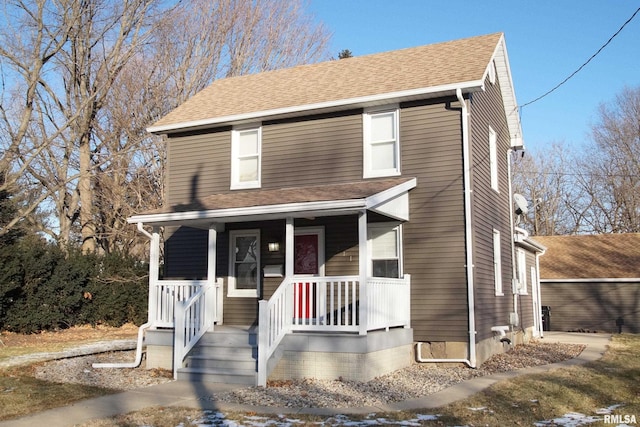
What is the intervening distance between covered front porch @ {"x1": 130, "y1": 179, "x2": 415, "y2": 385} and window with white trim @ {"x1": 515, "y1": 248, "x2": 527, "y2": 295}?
651cm

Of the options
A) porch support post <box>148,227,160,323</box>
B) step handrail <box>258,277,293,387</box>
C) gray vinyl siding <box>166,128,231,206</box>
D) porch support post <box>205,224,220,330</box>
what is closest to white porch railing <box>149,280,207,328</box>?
porch support post <box>148,227,160,323</box>

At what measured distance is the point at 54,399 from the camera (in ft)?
27.8

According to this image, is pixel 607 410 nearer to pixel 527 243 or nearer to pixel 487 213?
pixel 487 213

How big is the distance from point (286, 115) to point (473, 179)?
4.28 m

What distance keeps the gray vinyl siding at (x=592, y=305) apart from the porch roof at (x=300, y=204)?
15348 mm

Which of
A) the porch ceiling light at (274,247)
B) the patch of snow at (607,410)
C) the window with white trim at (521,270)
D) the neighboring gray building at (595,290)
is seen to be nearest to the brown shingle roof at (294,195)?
the porch ceiling light at (274,247)

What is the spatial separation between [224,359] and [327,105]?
5.65m

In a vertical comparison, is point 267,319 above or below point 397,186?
below

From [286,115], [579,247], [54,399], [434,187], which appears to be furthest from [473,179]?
[579,247]

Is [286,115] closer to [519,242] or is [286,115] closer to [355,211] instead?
[355,211]

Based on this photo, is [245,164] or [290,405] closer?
[290,405]

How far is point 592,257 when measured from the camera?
2611 centimetres

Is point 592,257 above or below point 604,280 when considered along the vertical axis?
above

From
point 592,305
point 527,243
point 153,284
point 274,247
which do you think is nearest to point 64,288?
point 153,284
